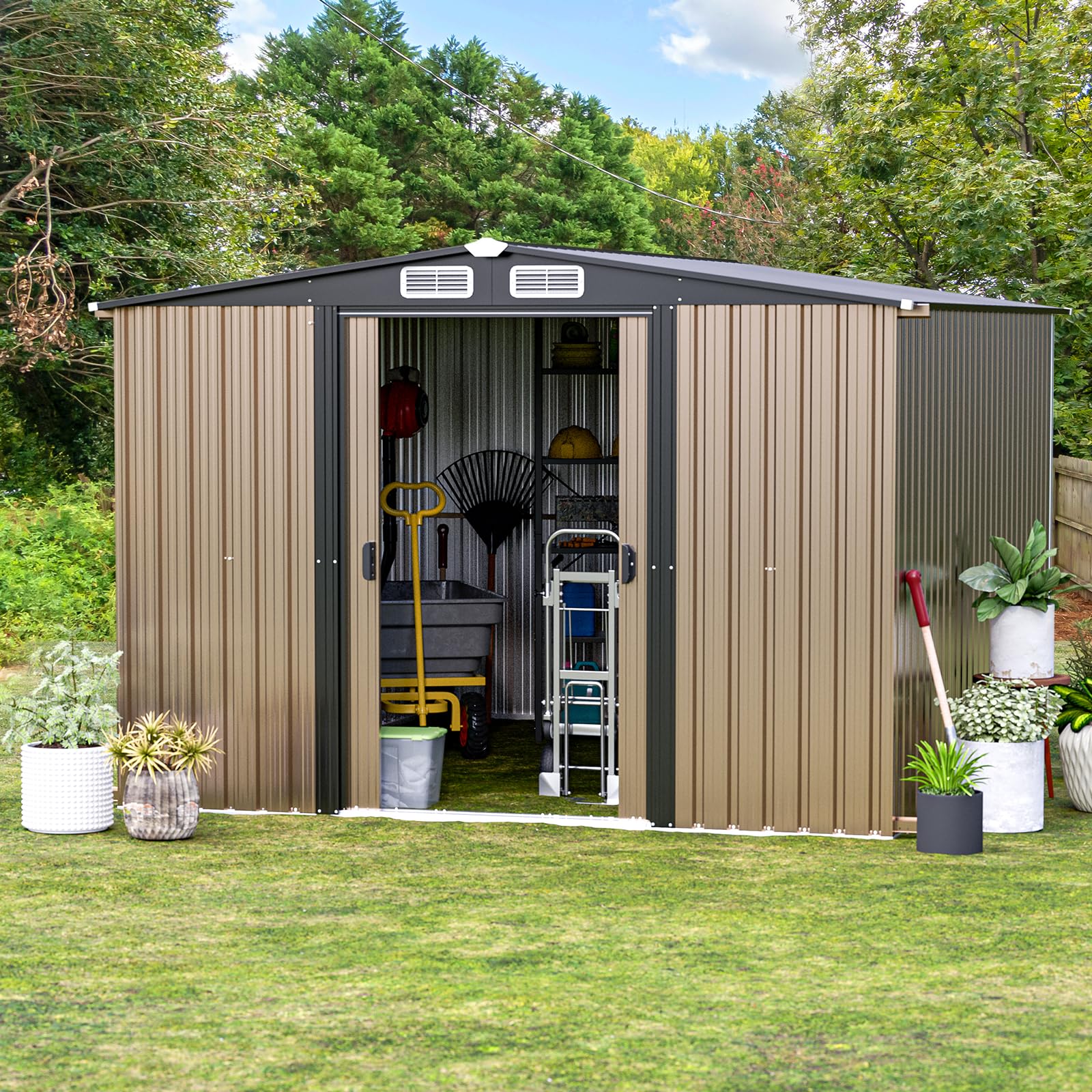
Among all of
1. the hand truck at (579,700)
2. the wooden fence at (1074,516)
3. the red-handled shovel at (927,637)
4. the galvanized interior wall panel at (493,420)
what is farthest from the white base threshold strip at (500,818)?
the wooden fence at (1074,516)

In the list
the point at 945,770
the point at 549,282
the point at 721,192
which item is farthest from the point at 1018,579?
the point at 721,192

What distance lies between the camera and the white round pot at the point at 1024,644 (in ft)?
21.9

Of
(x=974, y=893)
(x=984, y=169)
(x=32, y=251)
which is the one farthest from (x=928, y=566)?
(x=984, y=169)

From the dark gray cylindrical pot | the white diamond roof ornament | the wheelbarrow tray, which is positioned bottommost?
the dark gray cylindrical pot

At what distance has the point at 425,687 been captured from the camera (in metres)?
7.95

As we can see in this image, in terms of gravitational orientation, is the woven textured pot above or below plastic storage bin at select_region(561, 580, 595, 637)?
below

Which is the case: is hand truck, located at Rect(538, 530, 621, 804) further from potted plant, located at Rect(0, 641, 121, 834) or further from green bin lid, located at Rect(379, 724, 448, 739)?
potted plant, located at Rect(0, 641, 121, 834)

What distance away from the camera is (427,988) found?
4.23 m

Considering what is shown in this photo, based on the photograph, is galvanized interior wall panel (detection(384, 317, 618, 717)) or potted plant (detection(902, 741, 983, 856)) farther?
galvanized interior wall panel (detection(384, 317, 618, 717))

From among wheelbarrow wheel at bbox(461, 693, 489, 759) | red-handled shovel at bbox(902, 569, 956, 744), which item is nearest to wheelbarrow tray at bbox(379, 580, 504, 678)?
wheelbarrow wheel at bbox(461, 693, 489, 759)

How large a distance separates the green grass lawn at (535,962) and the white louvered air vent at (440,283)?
7.35 feet

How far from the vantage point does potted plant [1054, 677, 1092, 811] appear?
6770 millimetres

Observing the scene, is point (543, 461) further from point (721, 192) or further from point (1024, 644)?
point (721, 192)

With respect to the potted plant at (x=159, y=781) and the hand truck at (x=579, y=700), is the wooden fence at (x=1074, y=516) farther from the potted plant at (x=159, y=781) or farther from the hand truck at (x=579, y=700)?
the potted plant at (x=159, y=781)
